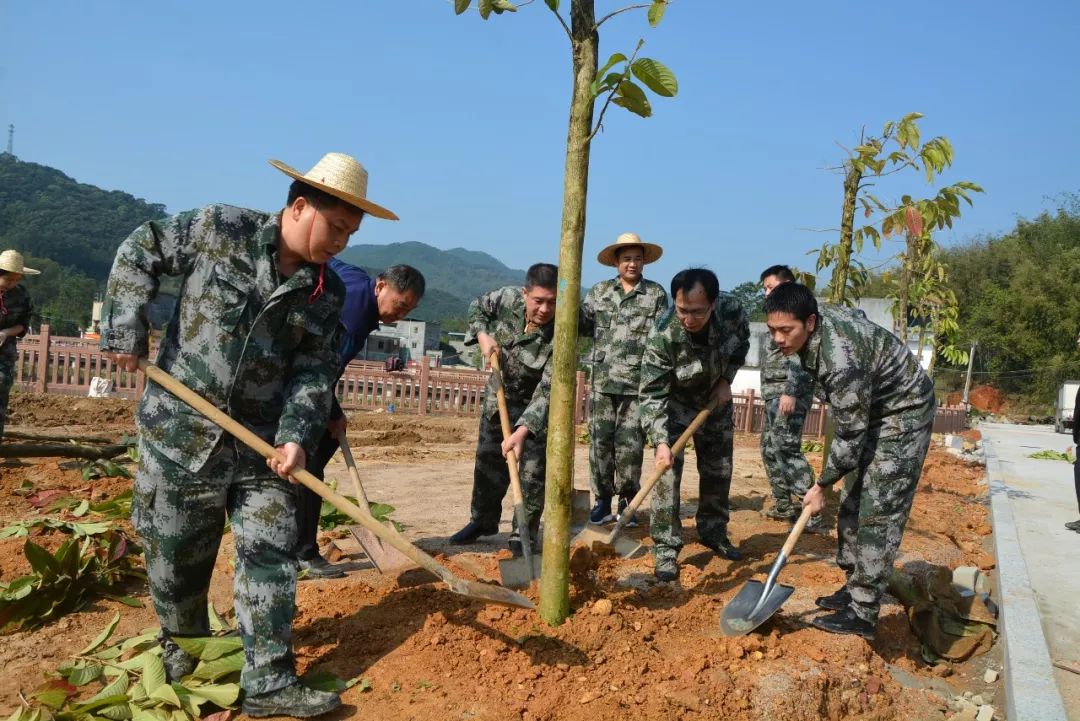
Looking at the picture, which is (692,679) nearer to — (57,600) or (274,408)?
(274,408)

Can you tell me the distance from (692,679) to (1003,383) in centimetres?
5418

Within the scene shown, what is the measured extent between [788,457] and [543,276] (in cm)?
313

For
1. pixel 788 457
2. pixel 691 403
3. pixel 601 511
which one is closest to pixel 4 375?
pixel 601 511

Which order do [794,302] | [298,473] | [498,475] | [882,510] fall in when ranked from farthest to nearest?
[498,475] < [882,510] < [794,302] < [298,473]

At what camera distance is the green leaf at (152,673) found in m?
2.77

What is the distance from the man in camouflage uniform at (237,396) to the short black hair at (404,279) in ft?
4.55

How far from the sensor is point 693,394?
4.98m

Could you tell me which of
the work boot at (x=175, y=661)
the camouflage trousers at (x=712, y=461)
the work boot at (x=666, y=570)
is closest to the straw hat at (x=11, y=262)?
the work boot at (x=175, y=661)

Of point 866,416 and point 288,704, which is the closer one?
point 288,704

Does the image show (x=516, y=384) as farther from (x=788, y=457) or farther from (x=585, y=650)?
(x=788, y=457)

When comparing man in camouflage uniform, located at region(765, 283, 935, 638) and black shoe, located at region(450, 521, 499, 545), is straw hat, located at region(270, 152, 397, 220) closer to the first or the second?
man in camouflage uniform, located at region(765, 283, 935, 638)

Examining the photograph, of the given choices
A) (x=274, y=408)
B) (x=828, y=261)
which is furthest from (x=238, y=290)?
(x=828, y=261)

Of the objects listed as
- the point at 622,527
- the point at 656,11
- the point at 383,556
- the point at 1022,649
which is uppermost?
the point at 656,11

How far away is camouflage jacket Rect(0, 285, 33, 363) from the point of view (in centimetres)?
718
